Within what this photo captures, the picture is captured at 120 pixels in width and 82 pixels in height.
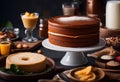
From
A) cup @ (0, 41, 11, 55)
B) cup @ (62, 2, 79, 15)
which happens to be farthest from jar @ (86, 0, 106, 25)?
cup @ (0, 41, 11, 55)

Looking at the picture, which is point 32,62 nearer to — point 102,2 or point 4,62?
point 4,62

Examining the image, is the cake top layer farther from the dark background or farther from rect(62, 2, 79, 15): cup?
the dark background

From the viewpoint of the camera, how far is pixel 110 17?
1.69 metres

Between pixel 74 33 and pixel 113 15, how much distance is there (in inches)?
18.5

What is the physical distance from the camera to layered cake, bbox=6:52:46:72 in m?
1.18

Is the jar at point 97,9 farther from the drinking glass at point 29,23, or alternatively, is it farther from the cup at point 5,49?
the cup at point 5,49

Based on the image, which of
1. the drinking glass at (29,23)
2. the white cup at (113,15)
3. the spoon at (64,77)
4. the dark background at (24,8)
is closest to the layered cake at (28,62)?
the spoon at (64,77)

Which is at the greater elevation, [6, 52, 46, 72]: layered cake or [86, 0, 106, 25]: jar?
[86, 0, 106, 25]: jar

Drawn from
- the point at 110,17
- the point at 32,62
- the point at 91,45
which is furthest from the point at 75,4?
the point at 32,62

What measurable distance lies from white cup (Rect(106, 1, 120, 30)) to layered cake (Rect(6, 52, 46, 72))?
1.83 feet

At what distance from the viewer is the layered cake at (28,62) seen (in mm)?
1183

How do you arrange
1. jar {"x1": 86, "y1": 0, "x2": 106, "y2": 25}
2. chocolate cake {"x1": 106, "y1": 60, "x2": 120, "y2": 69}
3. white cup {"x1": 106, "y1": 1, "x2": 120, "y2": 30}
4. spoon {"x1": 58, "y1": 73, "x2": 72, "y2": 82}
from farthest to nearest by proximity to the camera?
jar {"x1": 86, "y1": 0, "x2": 106, "y2": 25} → white cup {"x1": 106, "y1": 1, "x2": 120, "y2": 30} → chocolate cake {"x1": 106, "y1": 60, "x2": 120, "y2": 69} → spoon {"x1": 58, "y1": 73, "x2": 72, "y2": 82}

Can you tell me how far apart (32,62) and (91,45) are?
0.24m

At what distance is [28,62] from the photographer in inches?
47.3
